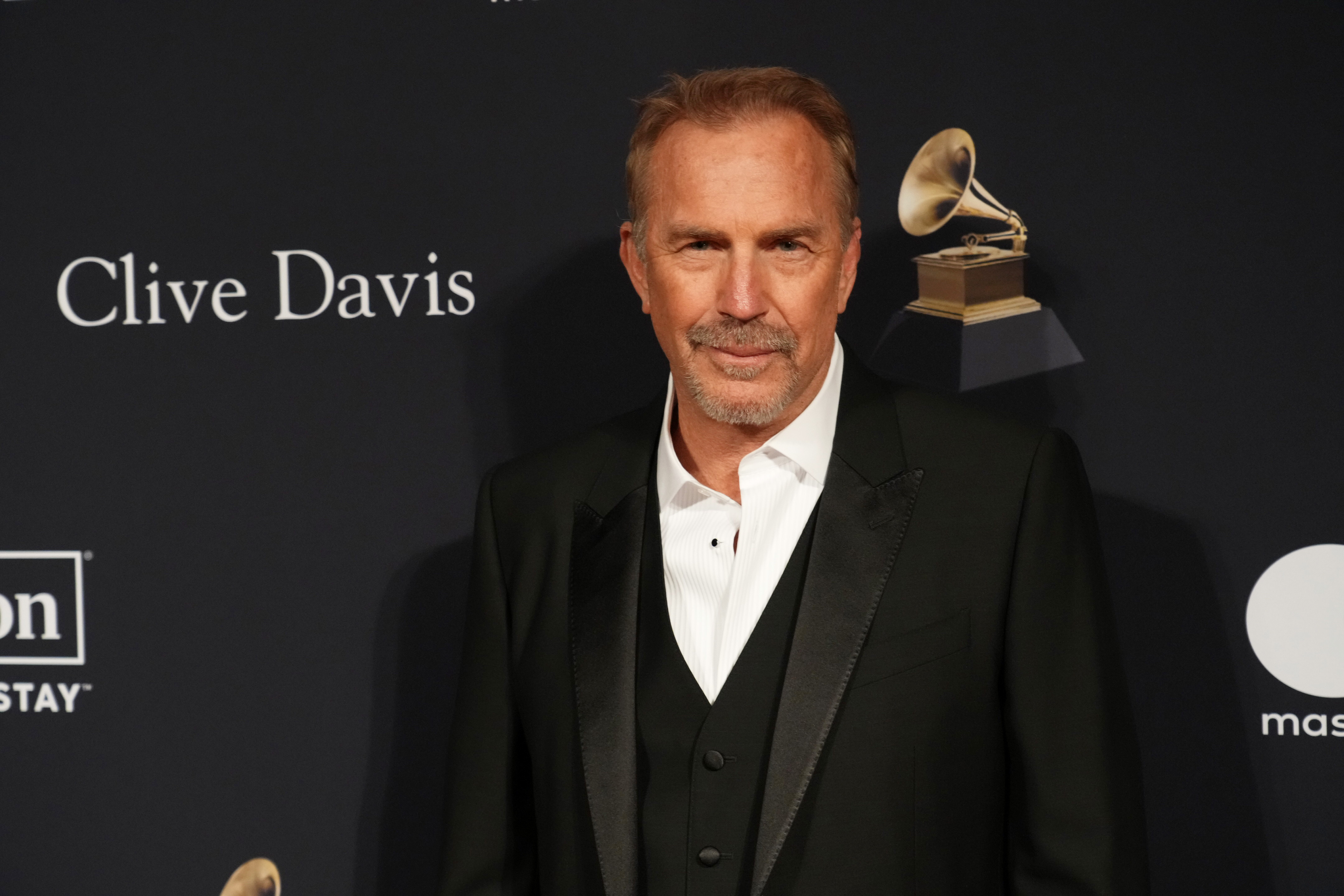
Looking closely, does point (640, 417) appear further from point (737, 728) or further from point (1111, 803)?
point (1111, 803)

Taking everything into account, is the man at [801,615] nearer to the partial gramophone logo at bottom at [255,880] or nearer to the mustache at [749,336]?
the mustache at [749,336]

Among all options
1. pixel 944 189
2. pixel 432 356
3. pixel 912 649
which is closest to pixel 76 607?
pixel 432 356

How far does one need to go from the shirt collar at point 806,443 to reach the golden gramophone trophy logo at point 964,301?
323mm

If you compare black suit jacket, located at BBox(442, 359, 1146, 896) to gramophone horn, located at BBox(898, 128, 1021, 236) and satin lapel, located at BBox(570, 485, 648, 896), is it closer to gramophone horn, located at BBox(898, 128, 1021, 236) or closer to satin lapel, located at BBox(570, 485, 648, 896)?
satin lapel, located at BBox(570, 485, 648, 896)

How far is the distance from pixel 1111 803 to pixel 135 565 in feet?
5.34

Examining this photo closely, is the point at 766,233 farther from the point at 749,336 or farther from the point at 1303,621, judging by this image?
the point at 1303,621

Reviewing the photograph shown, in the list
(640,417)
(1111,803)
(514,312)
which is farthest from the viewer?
(514,312)

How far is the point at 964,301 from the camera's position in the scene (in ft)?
6.27

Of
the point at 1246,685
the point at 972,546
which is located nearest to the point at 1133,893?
the point at 972,546

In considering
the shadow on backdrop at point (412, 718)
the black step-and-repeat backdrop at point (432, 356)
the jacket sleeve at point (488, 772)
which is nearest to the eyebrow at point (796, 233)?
the black step-and-repeat backdrop at point (432, 356)

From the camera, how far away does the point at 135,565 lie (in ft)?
7.05

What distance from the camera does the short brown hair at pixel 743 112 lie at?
1513mm

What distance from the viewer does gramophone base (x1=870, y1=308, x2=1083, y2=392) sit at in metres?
1.91

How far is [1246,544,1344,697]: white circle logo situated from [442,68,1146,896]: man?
0.53m
